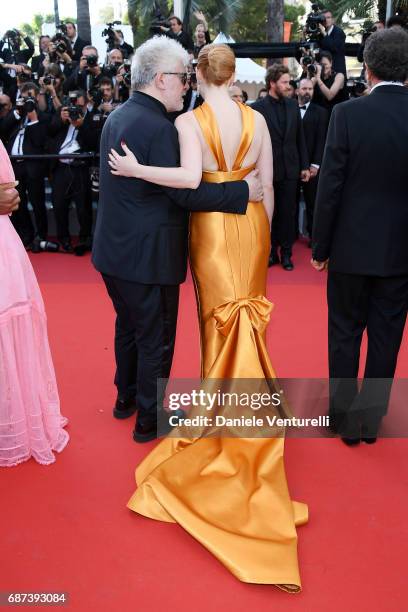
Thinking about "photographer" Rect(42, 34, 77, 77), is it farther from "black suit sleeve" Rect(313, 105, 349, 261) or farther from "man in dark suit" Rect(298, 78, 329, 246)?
"black suit sleeve" Rect(313, 105, 349, 261)

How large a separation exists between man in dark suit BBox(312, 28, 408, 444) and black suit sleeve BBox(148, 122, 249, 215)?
1.22 ft

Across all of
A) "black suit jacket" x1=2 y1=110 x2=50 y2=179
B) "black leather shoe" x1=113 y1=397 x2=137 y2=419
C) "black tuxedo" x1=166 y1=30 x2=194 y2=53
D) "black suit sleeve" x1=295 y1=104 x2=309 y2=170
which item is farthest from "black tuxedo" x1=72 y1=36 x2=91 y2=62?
"black leather shoe" x1=113 y1=397 x2=137 y2=419

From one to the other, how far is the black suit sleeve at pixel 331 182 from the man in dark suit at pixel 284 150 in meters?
2.99

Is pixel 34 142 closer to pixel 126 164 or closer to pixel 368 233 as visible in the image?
pixel 126 164

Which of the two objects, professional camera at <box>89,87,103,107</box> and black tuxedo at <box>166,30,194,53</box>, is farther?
black tuxedo at <box>166,30,194,53</box>

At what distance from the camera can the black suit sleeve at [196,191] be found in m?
2.53

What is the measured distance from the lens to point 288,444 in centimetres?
294

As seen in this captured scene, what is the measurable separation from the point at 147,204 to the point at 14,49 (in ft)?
25.7

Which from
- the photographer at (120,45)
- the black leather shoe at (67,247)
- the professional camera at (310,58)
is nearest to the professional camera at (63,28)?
the photographer at (120,45)

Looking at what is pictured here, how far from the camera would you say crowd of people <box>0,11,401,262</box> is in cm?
571

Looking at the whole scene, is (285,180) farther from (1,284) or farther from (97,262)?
(1,284)

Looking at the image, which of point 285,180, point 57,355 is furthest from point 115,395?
point 285,180

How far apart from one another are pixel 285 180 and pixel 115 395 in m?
3.12

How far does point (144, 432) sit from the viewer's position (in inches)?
115
